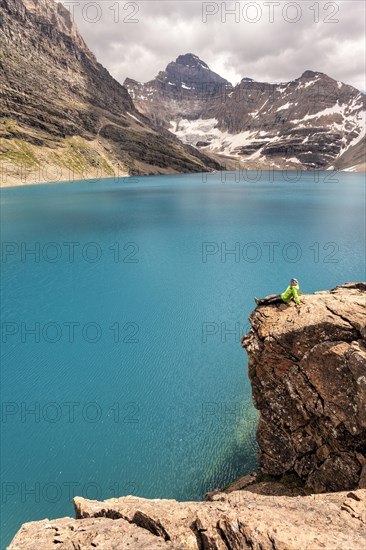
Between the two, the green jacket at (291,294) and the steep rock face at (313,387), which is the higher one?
the green jacket at (291,294)

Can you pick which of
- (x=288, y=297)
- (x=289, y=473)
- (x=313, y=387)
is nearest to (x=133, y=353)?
(x=289, y=473)

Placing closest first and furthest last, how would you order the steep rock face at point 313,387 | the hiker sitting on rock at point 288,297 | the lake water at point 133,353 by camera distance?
the steep rock face at point 313,387 < the hiker sitting on rock at point 288,297 < the lake water at point 133,353

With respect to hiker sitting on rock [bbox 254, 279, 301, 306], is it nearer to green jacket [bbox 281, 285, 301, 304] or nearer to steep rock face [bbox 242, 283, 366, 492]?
green jacket [bbox 281, 285, 301, 304]

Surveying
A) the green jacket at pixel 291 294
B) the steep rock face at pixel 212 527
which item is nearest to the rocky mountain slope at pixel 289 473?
the steep rock face at pixel 212 527

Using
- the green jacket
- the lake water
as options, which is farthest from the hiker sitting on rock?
the lake water

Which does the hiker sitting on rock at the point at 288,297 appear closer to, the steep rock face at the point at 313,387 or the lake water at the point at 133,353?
the steep rock face at the point at 313,387

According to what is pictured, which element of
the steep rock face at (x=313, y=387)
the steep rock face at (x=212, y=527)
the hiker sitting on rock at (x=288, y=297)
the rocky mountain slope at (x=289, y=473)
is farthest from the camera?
the hiker sitting on rock at (x=288, y=297)

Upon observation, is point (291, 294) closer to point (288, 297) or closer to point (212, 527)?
point (288, 297)

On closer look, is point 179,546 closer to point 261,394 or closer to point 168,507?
point 168,507
